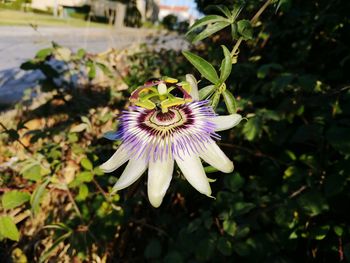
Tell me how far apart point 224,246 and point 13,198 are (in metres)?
0.71

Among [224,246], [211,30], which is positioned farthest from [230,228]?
[211,30]

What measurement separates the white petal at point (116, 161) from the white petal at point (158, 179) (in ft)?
0.21

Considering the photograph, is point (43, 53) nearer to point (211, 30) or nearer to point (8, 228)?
point (8, 228)

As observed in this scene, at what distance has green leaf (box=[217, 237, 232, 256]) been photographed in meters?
1.14

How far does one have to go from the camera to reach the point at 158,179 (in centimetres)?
70

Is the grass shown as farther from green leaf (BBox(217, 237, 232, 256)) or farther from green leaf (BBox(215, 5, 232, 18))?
green leaf (BBox(217, 237, 232, 256))

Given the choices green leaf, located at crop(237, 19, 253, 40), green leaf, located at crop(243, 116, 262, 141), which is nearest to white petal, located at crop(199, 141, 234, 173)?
green leaf, located at crop(237, 19, 253, 40)

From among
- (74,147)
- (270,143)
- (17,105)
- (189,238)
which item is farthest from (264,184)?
(17,105)

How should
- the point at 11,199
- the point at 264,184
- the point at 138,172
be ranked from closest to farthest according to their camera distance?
the point at 138,172
the point at 11,199
the point at 264,184

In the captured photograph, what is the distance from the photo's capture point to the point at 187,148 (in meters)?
0.76

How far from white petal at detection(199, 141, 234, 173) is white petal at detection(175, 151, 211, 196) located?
0.8 inches

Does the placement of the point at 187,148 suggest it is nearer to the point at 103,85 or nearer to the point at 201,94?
the point at 201,94

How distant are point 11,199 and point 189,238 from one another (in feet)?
2.01

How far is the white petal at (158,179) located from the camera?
687mm
